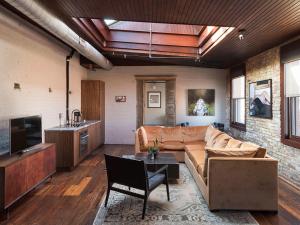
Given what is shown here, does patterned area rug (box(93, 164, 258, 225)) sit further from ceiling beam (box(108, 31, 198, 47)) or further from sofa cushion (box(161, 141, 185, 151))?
ceiling beam (box(108, 31, 198, 47))

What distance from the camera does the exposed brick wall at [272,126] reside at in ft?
14.4

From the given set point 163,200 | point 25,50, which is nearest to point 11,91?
point 25,50

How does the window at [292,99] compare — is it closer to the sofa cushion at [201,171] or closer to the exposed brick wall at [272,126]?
the exposed brick wall at [272,126]

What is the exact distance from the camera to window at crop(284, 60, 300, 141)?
4.33 meters

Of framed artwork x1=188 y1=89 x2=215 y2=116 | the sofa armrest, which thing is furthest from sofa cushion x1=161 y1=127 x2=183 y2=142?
the sofa armrest

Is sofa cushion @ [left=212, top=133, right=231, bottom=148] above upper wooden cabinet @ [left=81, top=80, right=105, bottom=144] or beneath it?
beneath

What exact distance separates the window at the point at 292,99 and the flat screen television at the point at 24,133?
4.46m

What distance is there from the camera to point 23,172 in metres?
3.45

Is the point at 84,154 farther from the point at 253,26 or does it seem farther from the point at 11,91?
the point at 253,26

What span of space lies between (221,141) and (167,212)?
1900 millimetres

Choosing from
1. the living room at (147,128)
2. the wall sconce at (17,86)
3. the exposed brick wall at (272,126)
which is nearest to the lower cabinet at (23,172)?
the living room at (147,128)

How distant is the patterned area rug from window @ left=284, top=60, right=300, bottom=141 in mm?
2113

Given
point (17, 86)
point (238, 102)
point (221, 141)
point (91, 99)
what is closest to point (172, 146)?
point (221, 141)

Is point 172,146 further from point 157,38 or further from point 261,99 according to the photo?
point 157,38
